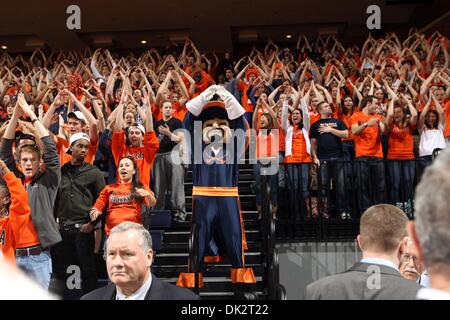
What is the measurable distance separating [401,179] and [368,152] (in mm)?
555

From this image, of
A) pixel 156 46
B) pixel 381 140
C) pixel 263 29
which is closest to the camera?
pixel 381 140

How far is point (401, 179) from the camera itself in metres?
7.22

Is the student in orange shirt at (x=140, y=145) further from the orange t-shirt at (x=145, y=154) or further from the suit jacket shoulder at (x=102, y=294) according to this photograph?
the suit jacket shoulder at (x=102, y=294)

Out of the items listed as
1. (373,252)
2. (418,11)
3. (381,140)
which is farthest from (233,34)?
(373,252)

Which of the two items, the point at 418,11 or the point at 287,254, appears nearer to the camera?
the point at 287,254

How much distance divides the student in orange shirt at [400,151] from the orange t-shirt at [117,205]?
329 cm

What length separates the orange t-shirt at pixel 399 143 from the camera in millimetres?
7613

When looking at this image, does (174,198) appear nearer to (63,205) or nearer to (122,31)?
(63,205)

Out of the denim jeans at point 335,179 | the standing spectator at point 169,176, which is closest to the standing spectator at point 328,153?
the denim jeans at point 335,179

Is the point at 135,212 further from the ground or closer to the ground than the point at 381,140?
closer to the ground

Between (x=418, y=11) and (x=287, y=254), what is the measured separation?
1356 cm

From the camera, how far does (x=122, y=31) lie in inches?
775
